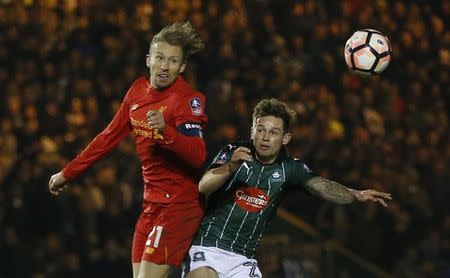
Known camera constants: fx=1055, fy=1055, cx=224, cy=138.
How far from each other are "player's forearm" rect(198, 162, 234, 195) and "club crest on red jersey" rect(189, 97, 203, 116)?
360 mm

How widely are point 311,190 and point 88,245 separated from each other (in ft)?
15.2

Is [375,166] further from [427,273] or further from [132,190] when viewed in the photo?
[132,190]

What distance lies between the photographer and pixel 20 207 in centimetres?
1071

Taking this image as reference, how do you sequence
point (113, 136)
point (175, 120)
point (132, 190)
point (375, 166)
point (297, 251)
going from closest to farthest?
1. point (175, 120)
2. point (113, 136)
3. point (297, 251)
4. point (132, 190)
5. point (375, 166)

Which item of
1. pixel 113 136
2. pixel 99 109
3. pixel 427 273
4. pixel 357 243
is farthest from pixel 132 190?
pixel 113 136

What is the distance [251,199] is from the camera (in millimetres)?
6535

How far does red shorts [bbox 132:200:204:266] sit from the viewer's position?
641 centimetres

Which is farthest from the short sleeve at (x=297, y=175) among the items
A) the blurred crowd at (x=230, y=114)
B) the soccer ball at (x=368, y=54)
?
the blurred crowd at (x=230, y=114)

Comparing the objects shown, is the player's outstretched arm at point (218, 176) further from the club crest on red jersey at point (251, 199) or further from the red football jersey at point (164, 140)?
the club crest on red jersey at point (251, 199)

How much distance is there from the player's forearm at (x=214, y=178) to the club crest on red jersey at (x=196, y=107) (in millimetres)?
360

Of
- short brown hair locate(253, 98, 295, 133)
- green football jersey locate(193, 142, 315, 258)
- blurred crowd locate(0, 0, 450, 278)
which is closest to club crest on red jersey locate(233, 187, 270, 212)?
green football jersey locate(193, 142, 315, 258)

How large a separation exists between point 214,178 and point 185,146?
0.27 metres

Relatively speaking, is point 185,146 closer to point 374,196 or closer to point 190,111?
point 190,111

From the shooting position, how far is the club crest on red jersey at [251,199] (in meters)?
6.53
